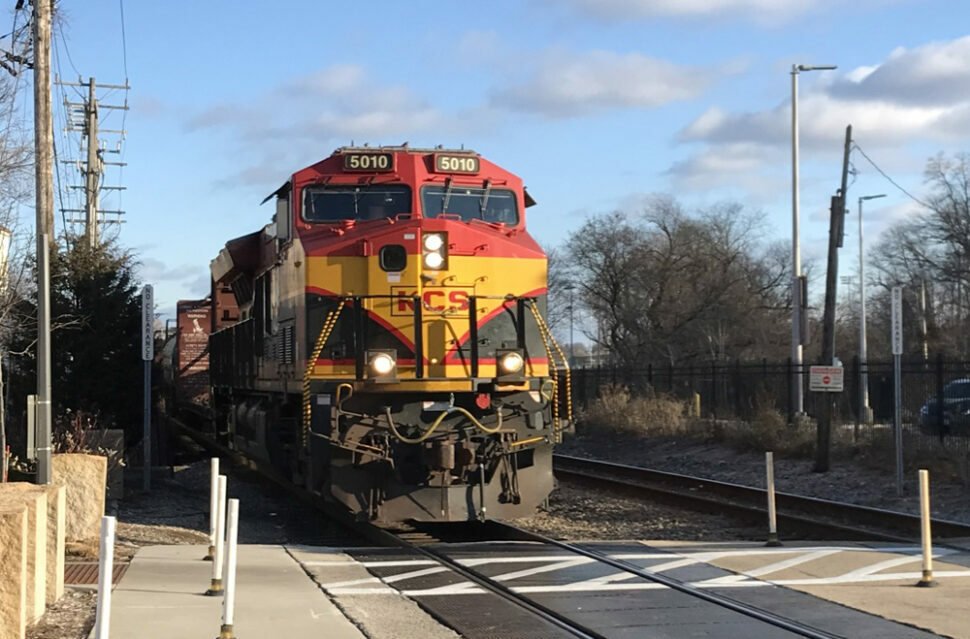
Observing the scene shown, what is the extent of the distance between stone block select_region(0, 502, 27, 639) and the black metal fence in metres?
15.0

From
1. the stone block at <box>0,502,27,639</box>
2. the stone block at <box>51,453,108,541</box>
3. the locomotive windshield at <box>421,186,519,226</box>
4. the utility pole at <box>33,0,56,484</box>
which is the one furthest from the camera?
the locomotive windshield at <box>421,186,519,226</box>

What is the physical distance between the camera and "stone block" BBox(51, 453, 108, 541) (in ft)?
39.0

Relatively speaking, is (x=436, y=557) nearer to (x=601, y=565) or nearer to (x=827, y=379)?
(x=601, y=565)

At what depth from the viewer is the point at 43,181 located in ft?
48.0

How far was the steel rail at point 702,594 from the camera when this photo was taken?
7.57 metres

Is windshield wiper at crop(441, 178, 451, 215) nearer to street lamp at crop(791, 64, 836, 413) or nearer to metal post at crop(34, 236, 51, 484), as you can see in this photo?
metal post at crop(34, 236, 51, 484)

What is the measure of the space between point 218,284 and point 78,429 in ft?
16.2

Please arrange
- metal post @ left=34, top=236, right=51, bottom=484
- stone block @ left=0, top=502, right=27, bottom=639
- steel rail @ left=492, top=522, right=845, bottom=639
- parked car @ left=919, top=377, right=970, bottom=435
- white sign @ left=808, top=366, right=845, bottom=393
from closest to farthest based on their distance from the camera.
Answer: stone block @ left=0, top=502, right=27, bottom=639, steel rail @ left=492, top=522, right=845, bottom=639, metal post @ left=34, top=236, right=51, bottom=484, white sign @ left=808, top=366, right=845, bottom=393, parked car @ left=919, top=377, right=970, bottom=435

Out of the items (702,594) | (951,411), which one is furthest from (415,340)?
(951,411)

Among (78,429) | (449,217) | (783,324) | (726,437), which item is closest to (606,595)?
(449,217)

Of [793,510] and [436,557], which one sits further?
[793,510]

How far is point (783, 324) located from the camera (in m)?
55.9

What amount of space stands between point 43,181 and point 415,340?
19.3 feet

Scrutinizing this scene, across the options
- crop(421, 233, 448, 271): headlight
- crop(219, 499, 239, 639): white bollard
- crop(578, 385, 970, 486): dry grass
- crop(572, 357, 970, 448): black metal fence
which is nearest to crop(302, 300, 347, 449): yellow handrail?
crop(421, 233, 448, 271): headlight
